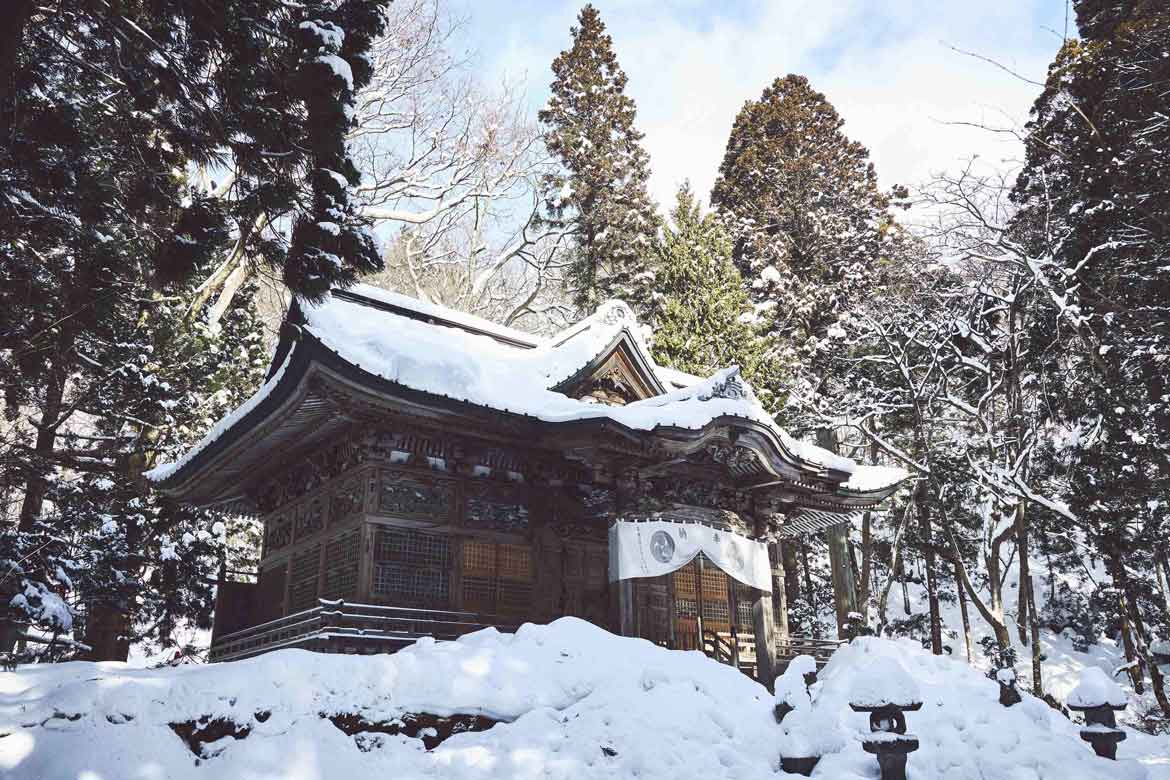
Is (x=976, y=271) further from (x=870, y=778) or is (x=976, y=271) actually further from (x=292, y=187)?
(x=292, y=187)

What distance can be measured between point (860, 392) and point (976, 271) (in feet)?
17.7

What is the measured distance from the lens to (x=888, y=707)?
22.8ft

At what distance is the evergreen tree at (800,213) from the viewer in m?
27.9

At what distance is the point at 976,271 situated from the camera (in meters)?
21.2

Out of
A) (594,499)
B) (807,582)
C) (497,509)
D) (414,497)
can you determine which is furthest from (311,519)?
(807,582)

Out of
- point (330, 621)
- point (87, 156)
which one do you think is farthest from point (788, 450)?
point (87, 156)

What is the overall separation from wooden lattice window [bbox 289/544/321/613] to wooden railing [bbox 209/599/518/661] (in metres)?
0.66

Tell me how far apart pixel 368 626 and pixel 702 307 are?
16469 mm

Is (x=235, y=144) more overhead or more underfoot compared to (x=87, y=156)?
more underfoot

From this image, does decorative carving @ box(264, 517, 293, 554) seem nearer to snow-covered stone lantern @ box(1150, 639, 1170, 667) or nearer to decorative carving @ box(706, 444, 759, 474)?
decorative carving @ box(706, 444, 759, 474)

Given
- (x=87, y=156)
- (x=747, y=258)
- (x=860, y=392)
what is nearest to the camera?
(x=87, y=156)

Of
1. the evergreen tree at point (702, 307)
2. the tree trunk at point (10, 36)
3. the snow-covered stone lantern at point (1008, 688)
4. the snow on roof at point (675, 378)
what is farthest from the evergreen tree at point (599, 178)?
the tree trunk at point (10, 36)

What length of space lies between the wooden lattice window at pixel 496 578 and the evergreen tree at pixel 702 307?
12538 mm

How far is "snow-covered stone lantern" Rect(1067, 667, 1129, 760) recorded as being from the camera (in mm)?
8320
